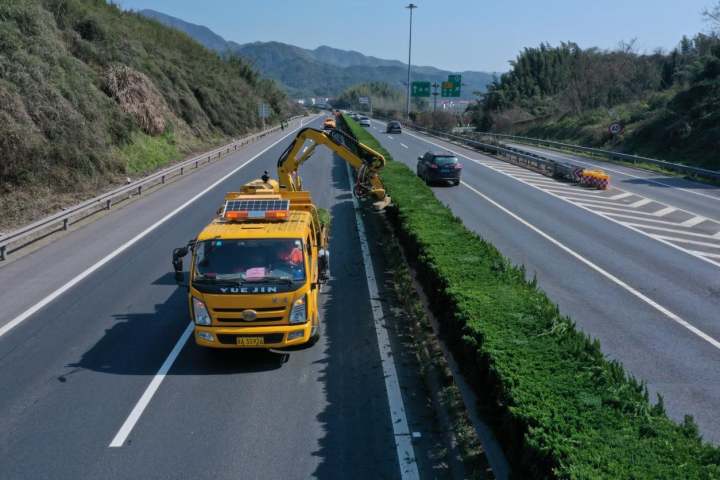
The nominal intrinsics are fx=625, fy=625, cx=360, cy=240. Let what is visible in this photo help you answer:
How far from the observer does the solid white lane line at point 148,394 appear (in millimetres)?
7812

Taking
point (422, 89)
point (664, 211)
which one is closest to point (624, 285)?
point (664, 211)

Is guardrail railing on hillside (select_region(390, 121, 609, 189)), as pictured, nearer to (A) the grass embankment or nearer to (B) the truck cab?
(A) the grass embankment

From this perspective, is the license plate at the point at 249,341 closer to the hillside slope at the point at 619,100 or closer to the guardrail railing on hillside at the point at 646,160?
the guardrail railing on hillside at the point at 646,160

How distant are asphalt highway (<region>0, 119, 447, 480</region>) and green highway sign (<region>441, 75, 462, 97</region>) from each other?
68.5 m

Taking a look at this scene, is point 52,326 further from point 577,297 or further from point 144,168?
point 144,168

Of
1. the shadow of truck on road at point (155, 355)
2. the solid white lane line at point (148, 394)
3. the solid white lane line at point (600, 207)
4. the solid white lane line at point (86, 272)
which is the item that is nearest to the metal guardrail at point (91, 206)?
the solid white lane line at point (86, 272)

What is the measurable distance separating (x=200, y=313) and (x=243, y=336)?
77 centimetres

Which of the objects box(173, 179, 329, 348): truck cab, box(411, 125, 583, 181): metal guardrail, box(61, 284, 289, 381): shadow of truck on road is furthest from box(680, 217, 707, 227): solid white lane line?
box(61, 284, 289, 381): shadow of truck on road

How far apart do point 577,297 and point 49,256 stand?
1319 cm

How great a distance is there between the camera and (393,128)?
71750 mm

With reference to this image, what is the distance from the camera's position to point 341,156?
57.8 ft

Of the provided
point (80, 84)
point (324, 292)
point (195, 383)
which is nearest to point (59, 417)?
point (195, 383)

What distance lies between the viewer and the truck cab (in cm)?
948

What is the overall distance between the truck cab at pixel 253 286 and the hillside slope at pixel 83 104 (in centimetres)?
1299
